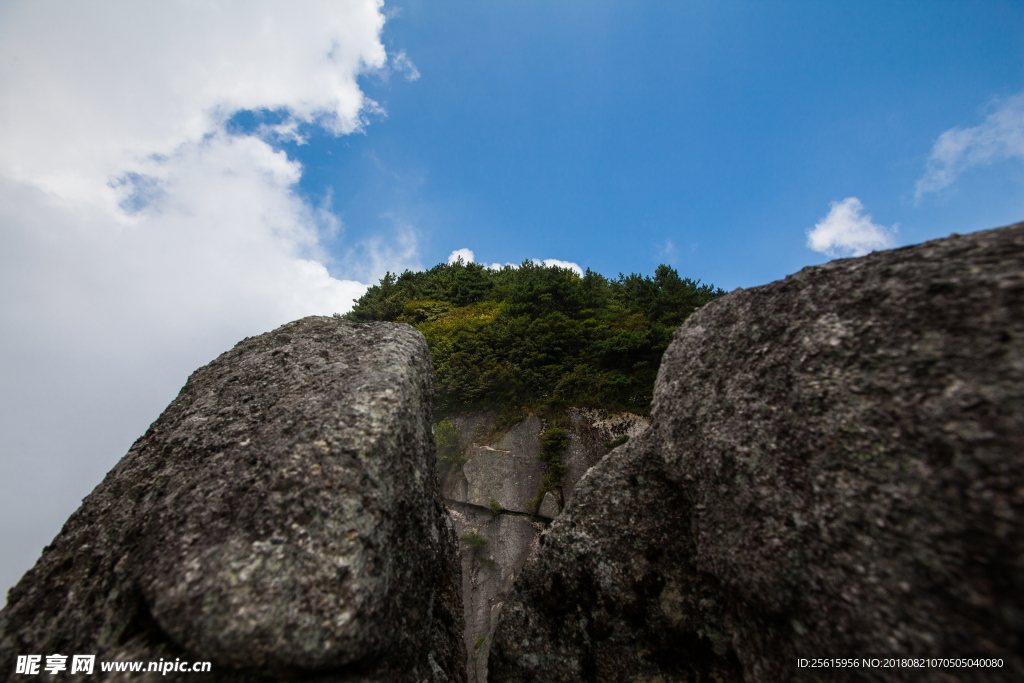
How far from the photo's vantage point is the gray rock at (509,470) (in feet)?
45.4

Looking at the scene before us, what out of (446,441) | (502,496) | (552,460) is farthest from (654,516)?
(446,441)

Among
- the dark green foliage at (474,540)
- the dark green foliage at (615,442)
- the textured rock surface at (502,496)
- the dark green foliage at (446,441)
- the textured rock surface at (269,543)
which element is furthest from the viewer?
the dark green foliage at (446,441)

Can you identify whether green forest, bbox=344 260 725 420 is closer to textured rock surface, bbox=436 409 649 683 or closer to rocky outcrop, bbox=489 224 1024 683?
textured rock surface, bbox=436 409 649 683

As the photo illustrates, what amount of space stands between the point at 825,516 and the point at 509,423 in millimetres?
12600

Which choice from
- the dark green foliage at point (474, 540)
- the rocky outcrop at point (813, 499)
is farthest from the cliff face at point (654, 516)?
the dark green foliage at point (474, 540)

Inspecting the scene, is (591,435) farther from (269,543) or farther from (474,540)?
(269,543)

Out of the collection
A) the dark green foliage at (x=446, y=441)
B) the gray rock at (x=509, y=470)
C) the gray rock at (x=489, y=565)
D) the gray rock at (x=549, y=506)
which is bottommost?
the gray rock at (x=489, y=565)

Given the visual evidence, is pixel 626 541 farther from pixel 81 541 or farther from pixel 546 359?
pixel 546 359

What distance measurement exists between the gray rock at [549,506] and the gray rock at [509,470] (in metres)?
0.41

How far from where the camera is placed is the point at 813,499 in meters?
3.43

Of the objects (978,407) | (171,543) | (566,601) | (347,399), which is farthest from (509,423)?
(978,407)

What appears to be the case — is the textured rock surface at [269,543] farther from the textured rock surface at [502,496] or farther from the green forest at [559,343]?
the green forest at [559,343]

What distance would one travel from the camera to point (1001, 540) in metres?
2.38

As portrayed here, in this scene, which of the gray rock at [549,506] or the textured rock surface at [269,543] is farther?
the gray rock at [549,506]
